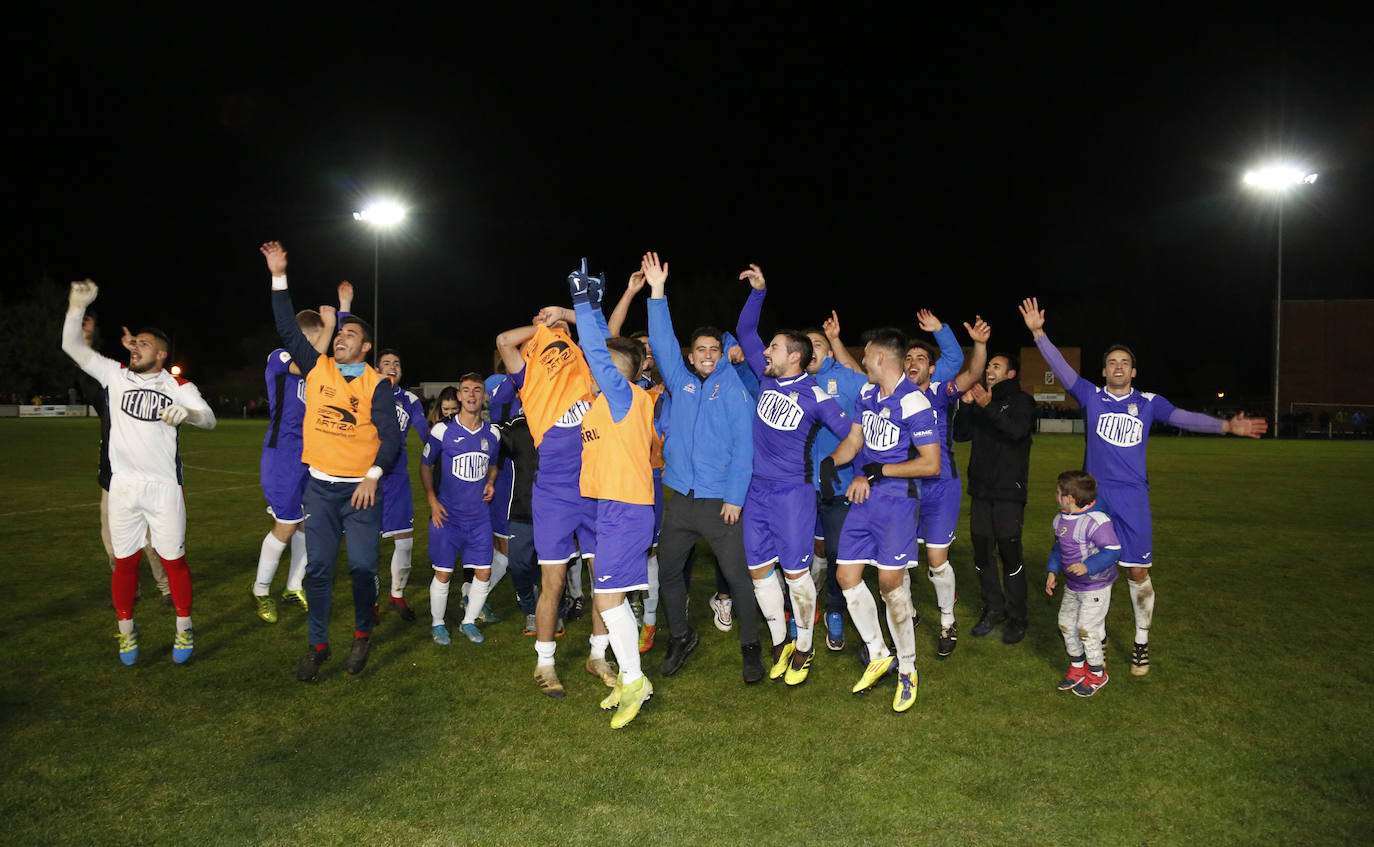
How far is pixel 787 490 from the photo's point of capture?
219 inches

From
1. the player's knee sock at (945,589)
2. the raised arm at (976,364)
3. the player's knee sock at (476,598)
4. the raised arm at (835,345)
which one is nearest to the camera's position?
the player's knee sock at (945,589)

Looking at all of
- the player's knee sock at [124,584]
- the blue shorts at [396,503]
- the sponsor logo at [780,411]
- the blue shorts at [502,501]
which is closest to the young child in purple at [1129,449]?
the sponsor logo at [780,411]

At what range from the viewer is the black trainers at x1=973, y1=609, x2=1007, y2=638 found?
666cm

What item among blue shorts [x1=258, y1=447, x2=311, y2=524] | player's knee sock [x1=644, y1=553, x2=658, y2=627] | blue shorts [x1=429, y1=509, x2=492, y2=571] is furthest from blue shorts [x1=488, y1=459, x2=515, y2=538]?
blue shorts [x1=258, y1=447, x2=311, y2=524]

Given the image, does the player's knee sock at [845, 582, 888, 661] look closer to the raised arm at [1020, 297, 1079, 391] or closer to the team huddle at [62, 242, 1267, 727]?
the team huddle at [62, 242, 1267, 727]

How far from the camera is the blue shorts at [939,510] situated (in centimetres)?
641

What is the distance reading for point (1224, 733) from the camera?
470cm

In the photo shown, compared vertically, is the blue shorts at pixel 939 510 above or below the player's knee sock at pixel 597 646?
above

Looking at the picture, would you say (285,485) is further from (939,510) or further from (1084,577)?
(1084,577)

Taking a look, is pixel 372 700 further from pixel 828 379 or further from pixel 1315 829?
pixel 1315 829

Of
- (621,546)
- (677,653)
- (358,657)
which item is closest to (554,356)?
(621,546)

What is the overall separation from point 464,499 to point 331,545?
4.29ft

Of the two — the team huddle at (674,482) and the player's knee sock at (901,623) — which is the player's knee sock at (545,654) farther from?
the player's knee sock at (901,623)

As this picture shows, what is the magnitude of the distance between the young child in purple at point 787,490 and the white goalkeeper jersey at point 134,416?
3782 mm
